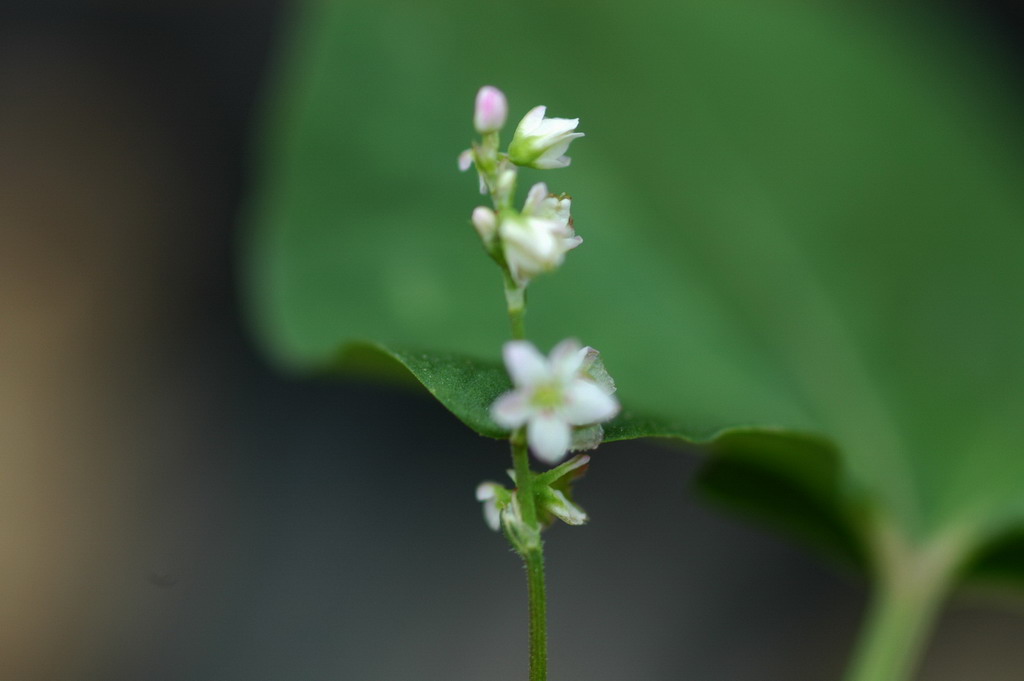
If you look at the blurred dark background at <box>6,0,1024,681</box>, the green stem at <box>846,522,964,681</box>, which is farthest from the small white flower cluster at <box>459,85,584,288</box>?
the blurred dark background at <box>6,0,1024,681</box>

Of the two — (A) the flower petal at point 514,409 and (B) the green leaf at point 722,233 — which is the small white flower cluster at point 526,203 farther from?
(B) the green leaf at point 722,233

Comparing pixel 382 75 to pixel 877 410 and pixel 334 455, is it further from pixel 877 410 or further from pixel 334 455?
pixel 877 410

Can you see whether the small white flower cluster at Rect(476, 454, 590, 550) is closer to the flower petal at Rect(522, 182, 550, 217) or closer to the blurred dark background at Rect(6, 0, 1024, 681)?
the flower petal at Rect(522, 182, 550, 217)

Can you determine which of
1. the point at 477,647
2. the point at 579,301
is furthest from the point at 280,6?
the point at 477,647

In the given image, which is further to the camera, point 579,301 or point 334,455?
point 334,455

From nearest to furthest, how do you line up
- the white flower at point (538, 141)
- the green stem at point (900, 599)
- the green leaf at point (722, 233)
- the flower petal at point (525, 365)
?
1. the flower petal at point (525, 365)
2. the white flower at point (538, 141)
3. the green stem at point (900, 599)
4. the green leaf at point (722, 233)

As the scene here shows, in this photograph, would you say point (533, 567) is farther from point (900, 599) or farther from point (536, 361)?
point (900, 599)

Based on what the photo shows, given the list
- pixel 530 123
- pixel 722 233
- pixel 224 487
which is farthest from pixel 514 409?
pixel 224 487

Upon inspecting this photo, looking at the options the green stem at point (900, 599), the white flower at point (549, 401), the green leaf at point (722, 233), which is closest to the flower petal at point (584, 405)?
the white flower at point (549, 401)
